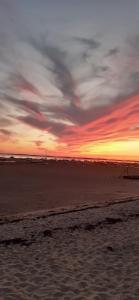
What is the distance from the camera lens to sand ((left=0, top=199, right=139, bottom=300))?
827cm

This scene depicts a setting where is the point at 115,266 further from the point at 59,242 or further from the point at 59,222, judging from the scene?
the point at 59,222

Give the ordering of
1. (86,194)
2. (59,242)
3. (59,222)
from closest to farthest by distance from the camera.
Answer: (59,242) → (59,222) → (86,194)

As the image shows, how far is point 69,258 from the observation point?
35.0ft

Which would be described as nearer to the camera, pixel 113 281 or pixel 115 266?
pixel 113 281

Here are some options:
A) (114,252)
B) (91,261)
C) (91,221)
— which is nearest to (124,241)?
(114,252)

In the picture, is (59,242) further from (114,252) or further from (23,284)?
(23,284)

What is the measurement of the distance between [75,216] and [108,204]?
5.02 metres

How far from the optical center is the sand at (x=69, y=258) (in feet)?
27.1

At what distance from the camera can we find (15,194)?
2695cm

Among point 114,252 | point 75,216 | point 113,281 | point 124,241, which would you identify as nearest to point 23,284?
point 113,281

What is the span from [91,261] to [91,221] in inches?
244

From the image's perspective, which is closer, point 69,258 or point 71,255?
point 69,258

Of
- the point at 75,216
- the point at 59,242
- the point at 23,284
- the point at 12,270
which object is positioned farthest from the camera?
the point at 75,216

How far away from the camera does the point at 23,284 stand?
858 centimetres
